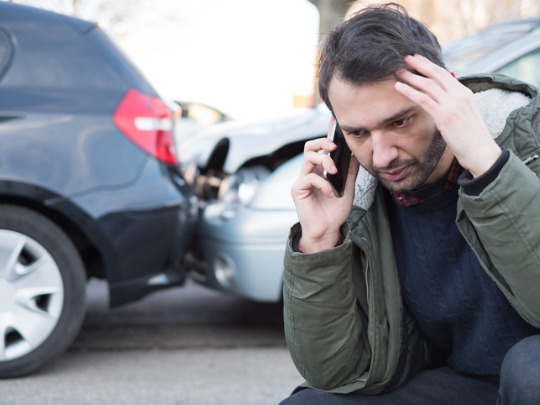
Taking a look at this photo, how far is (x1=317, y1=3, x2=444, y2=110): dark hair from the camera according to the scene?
2.08 meters

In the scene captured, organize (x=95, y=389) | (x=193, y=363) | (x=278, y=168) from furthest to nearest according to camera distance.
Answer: (x=278, y=168) < (x=193, y=363) < (x=95, y=389)

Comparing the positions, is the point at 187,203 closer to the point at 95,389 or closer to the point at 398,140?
the point at 95,389

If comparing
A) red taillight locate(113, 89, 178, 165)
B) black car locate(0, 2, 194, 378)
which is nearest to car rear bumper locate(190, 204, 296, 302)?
black car locate(0, 2, 194, 378)

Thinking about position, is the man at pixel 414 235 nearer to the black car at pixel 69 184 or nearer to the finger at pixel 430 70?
the finger at pixel 430 70

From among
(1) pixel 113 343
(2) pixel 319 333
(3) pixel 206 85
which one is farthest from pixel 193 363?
(3) pixel 206 85

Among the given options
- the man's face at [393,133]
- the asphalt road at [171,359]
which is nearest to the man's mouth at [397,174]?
the man's face at [393,133]

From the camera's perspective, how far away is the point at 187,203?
13.8 ft

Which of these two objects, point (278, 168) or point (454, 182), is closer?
point (454, 182)

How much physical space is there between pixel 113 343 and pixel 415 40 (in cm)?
280

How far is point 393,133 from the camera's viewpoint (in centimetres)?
210

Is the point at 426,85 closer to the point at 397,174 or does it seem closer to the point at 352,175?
the point at 397,174

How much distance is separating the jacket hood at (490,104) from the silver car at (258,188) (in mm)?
1882

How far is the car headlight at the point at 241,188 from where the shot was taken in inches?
172

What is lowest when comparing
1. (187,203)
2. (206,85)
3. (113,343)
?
(206,85)
